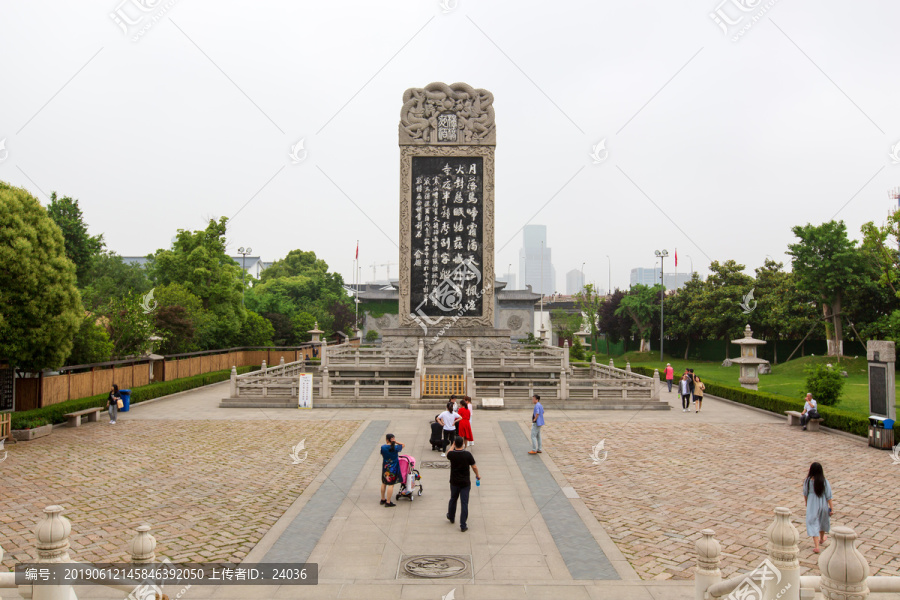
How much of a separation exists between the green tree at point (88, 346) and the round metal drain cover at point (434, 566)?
1793 centimetres

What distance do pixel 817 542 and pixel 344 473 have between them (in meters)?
8.22

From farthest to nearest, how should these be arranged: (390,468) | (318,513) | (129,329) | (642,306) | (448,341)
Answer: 1. (642,306)
2. (448,341)
3. (129,329)
4. (390,468)
5. (318,513)

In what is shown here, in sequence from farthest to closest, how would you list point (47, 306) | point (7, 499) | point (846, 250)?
point (846, 250)
point (47, 306)
point (7, 499)

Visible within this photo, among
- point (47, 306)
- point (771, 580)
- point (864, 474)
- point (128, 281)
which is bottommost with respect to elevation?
point (864, 474)

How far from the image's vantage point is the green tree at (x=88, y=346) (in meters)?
21.2

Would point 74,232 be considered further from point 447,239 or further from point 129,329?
point 447,239

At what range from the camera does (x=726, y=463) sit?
13312 millimetres

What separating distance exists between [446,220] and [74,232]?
2292 centimetres

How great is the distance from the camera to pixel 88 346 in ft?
70.7

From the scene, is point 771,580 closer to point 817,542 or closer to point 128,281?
point 817,542

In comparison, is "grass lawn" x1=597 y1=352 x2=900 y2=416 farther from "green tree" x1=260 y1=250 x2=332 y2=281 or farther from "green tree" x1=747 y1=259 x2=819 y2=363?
"green tree" x1=260 y1=250 x2=332 y2=281

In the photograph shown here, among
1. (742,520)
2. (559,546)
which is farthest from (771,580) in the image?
(742,520)

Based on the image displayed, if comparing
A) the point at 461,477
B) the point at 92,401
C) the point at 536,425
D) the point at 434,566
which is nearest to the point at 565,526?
the point at 461,477

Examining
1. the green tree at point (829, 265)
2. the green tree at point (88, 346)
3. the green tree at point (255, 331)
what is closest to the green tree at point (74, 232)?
the green tree at point (255, 331)
